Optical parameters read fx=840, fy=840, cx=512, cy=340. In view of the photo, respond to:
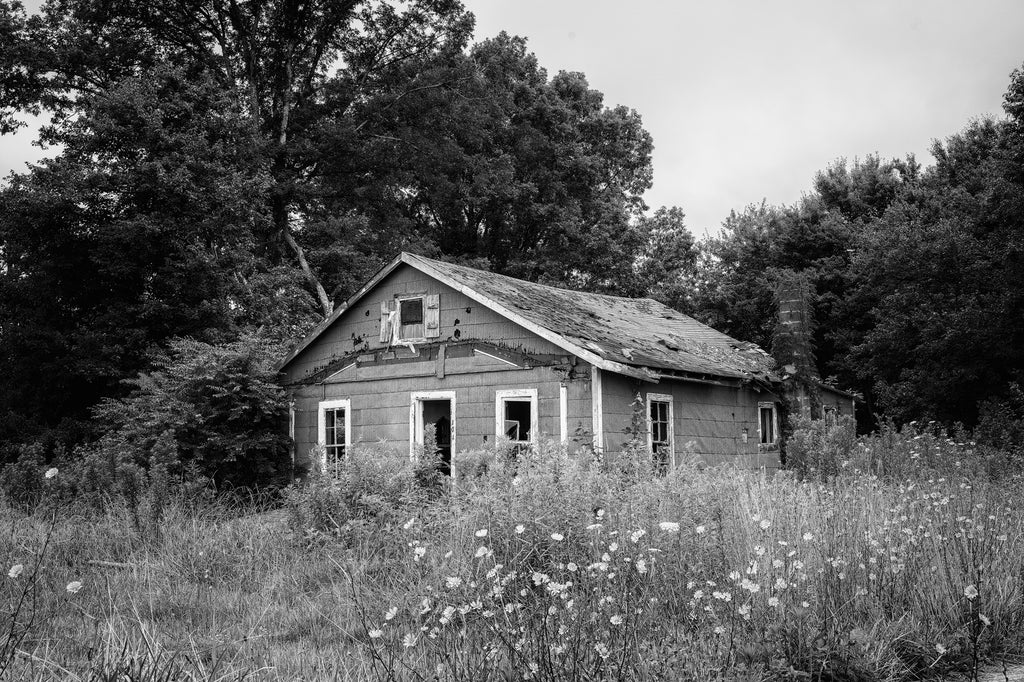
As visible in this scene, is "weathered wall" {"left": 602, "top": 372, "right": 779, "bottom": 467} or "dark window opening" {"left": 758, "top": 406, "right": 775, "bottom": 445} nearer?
"weathered wall" {"left": 602, "top": 372, "right": 779, "bottom": 467}

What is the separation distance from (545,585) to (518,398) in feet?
30.3

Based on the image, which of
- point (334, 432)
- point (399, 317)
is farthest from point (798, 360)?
point (334, 432)

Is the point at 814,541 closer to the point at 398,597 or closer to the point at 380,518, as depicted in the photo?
the point at 398,597

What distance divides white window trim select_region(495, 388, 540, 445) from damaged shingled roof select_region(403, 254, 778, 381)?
120 cm

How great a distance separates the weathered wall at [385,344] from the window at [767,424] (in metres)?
6.55

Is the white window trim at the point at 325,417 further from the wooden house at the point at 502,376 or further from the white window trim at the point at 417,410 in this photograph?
the white window trim at the point at 417,410

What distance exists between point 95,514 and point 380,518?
3.77 metres

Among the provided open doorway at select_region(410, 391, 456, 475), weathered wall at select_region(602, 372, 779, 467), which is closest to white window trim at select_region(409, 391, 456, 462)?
open doorway at select_region(410, 391, 456, 475)

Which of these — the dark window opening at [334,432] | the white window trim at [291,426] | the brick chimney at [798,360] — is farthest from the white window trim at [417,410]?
the brick chimney at [798,360]

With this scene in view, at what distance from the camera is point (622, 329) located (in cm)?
1667

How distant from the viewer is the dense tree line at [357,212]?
19297mm

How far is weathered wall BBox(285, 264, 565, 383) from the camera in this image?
14375 millimetres

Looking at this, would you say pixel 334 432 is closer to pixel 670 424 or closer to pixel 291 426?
pixel 291 426

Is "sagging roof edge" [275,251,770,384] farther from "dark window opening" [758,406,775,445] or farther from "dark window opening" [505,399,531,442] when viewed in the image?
"dark window opening" [758,406,775,445]
